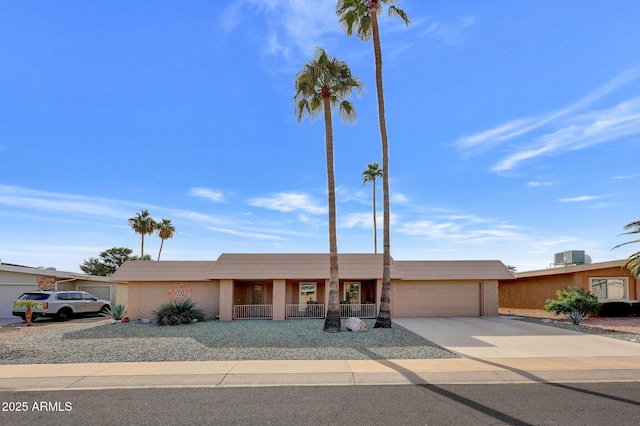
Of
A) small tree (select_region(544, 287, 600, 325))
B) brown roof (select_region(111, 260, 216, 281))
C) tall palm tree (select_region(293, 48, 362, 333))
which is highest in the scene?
tall palm tree (select_region(293, 48, 362, 333))

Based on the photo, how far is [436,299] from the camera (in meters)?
22.2

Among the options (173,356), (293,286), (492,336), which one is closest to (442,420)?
(173,356)

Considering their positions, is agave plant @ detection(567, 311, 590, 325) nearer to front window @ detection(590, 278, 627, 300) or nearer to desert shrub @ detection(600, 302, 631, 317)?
desert shrub @ detection(600, 302, 631, 317)

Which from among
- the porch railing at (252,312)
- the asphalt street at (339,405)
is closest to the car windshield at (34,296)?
the porch railing at (252,312)

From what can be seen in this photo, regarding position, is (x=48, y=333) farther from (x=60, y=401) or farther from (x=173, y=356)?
(x=60, y=401)

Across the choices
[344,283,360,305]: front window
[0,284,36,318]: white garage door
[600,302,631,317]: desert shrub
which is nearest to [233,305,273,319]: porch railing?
[344,283,360,305]: front window

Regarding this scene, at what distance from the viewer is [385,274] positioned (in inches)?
642

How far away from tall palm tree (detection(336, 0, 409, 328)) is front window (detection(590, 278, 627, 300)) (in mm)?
13912

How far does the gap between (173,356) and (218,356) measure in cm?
119

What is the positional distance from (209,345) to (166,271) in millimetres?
9898

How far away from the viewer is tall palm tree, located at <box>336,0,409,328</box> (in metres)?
16.2

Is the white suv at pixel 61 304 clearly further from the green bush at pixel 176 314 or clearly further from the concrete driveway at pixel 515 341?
the concrete driveway at pixel 515 341

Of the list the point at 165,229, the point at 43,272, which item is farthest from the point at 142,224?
the point at 43,272

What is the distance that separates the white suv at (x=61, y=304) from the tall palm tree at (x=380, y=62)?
697 inches
